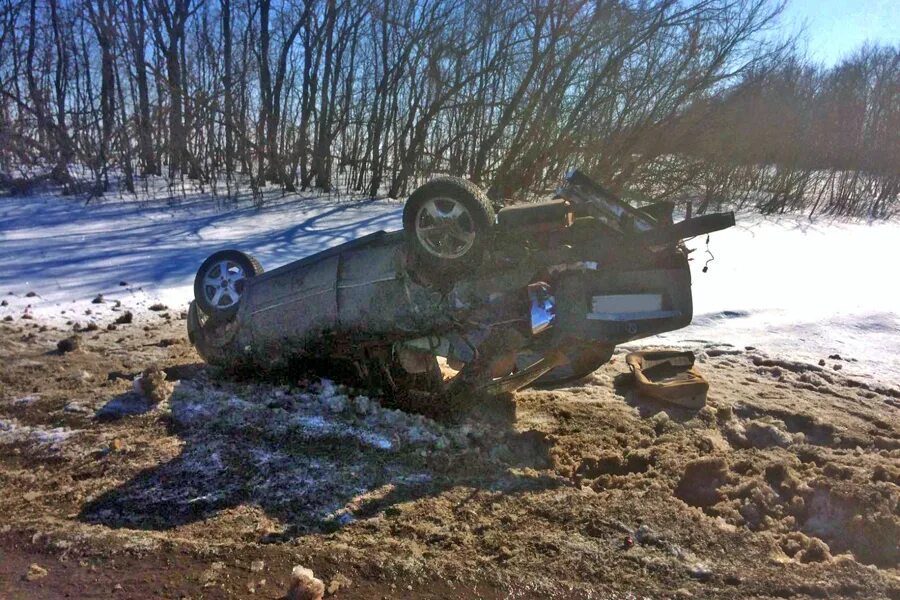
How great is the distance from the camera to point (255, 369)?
17.6 ft

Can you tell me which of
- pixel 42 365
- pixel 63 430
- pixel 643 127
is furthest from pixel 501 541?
pixel 643 127

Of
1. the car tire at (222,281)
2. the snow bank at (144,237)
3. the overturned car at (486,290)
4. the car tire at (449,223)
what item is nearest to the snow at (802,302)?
the overturned car at (486,290)

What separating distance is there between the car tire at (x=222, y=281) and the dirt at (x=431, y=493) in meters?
0.54

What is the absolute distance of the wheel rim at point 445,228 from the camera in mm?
4215

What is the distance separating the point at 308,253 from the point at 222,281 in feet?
19.1

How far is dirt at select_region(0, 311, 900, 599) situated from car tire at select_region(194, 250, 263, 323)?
0.54 m

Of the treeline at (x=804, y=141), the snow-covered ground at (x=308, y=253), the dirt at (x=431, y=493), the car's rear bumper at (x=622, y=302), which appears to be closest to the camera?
the dirt at (x=431, y=493)

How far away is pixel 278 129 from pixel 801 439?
16.2 meters

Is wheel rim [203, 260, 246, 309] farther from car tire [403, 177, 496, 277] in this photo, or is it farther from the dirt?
car tire [403, 177, 496, 277]

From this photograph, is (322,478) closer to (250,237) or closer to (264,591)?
(264,591)

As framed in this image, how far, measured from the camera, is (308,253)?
11484 mm

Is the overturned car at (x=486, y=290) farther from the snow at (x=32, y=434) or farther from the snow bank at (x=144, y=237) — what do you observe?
the snow bank at (x=144, y=237)

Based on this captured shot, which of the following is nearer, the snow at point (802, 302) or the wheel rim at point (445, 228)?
the wheel rim at point (445, 228)

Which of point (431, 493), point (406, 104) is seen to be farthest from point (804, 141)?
point (431, 493)
